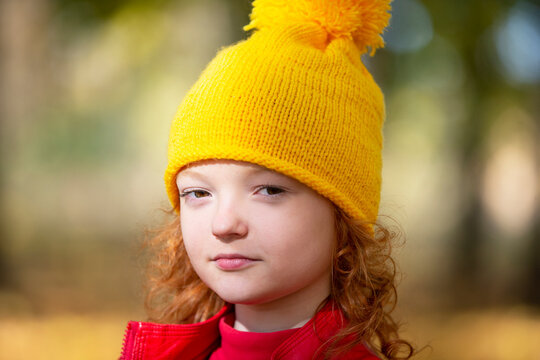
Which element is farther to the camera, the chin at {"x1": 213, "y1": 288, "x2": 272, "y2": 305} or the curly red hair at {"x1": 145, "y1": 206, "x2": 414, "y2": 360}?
the curly red hair at {"x1": 145, "y1": 206, "x2": 414, "y2": 360}

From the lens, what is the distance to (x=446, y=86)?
4348mm

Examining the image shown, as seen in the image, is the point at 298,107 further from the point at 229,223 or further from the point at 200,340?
the point at 200,340

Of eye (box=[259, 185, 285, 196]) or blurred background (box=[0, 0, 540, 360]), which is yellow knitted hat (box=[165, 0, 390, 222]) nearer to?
eye (box=[259, 185, 285, 196])

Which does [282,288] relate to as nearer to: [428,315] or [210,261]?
[210,261]

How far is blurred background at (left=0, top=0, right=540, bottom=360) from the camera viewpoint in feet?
13.0

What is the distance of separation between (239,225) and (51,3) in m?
3.65

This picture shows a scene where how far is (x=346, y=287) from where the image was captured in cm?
119

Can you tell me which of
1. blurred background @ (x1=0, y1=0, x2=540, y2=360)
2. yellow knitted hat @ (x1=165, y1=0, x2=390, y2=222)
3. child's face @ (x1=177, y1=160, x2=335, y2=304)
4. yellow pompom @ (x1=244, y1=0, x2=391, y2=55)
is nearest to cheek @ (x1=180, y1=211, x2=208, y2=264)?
child's face @ (x1=177, y1=160, x2=335, y2=304)

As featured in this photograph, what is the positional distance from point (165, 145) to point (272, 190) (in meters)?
3.31

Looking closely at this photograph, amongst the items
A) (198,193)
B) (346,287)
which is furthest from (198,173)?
(346,287)

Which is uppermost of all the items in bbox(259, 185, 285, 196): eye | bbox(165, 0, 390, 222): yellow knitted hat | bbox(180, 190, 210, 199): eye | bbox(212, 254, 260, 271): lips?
bbox(165, 0, 390, 222): yellow knitted hat

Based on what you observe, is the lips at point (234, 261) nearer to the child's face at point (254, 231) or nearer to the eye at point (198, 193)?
the child's face at point (254, 231)

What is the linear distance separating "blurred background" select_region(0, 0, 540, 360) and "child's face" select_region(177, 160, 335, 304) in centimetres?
294

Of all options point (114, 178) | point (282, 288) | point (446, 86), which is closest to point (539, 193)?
point (446, 86)
